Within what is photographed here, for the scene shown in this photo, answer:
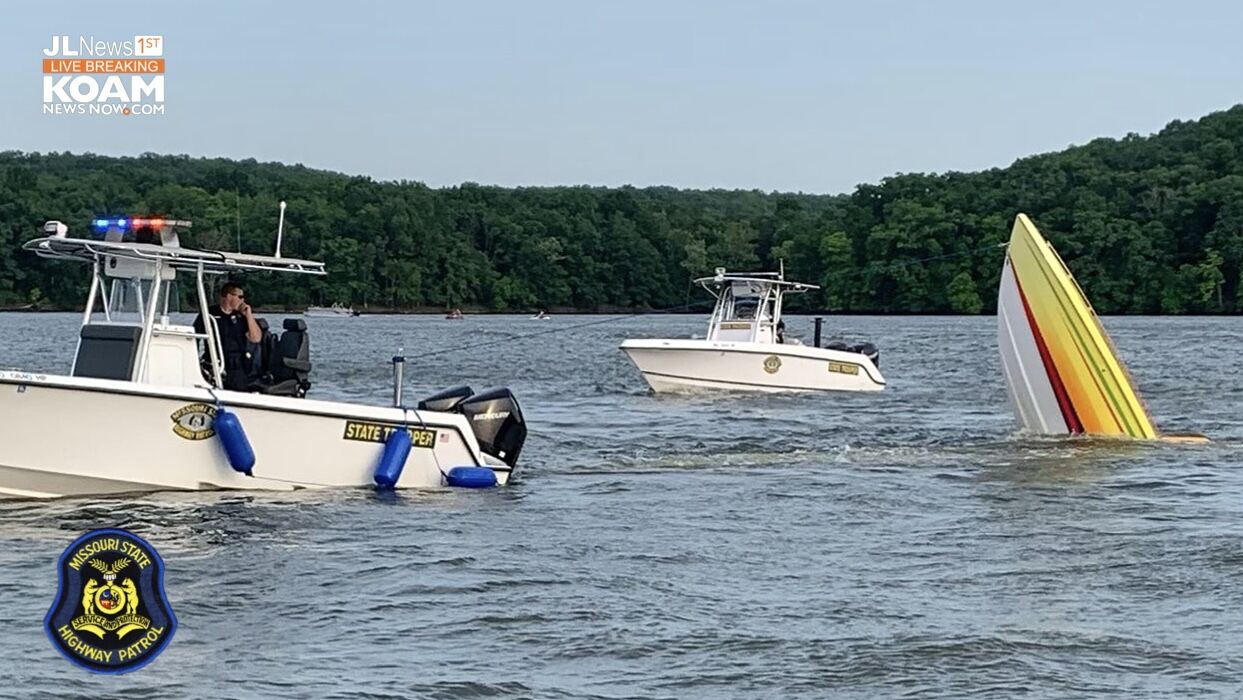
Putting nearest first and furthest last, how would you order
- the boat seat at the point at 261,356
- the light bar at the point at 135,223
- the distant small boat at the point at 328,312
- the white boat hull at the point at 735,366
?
the light bar at the point at 135,223
the boat seat at the point at 261,356
the white boat hull at the point at 735,366
the distant small boat at the point at 328,312

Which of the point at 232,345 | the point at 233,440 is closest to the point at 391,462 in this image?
the point at 233,440

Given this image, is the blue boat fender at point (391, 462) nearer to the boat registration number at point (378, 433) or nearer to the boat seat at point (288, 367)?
the boat registration number at point (378, 433)

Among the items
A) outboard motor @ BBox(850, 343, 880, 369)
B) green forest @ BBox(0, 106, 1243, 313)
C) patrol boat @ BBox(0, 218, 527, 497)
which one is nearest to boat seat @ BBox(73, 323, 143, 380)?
patrol boat @ BBox(0, 218, 527, 497)

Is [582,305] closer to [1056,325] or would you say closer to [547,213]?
[547,213]

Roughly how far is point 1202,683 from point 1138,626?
1.46 meters

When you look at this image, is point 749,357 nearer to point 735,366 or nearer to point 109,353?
point 735,366

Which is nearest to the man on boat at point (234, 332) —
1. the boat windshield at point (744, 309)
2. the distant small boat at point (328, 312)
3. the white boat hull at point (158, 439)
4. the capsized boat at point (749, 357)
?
the white boat hull at point (158, 439)

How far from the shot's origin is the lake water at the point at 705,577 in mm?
10562

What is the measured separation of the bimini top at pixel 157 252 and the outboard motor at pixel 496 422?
2391mm

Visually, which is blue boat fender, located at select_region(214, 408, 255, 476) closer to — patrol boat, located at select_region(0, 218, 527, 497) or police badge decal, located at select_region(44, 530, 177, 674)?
patrol boat, located at select_region(0, 218, 527, 497)

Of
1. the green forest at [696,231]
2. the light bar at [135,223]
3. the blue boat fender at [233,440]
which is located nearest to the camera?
the blue boat fender at [233,440]

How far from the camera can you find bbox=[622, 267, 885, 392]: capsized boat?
35938 millimetres

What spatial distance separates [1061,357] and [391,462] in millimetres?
9819

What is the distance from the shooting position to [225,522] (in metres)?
15.5
